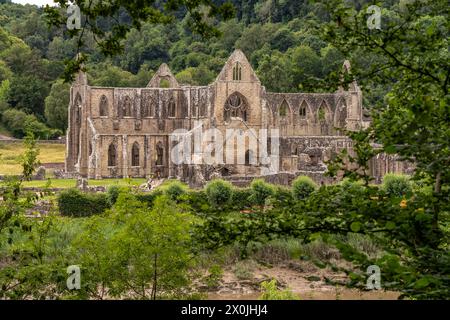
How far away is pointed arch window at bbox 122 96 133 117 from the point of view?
234 feet

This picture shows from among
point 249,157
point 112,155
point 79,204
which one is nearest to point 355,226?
point 79,204

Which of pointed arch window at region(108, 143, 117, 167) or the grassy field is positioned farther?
the grassy field

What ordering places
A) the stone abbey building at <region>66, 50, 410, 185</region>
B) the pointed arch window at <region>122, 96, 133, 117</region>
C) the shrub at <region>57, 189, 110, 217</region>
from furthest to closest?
1. the pointed arch window at <region>122, 96, 133, 117</region>
2. the stone abbey building at <region>66, 50, 410, 185</region>
3. the shrub at <region>57, 189, 110, 217</region>

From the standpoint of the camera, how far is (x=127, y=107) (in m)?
71.5

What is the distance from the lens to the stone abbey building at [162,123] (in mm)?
66625

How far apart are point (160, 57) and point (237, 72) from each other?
53581 mm

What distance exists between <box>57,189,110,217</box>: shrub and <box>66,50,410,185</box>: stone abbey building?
57.5ft

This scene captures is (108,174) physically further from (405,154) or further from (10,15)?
(10,15)

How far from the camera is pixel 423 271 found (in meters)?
10.5

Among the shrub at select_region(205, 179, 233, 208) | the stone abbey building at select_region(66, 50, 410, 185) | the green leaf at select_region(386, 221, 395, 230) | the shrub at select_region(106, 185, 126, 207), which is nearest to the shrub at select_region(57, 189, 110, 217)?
the shrub at select_region(106, 185, 126, 207)

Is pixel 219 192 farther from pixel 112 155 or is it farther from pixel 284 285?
pixel 112 155

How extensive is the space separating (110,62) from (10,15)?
55751mm

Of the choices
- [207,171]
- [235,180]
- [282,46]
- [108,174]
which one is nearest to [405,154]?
[235,180]

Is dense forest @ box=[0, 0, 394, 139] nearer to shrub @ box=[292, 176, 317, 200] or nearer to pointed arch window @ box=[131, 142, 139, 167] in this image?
pointed arch window @ box=[131, 142, 139, 167]
